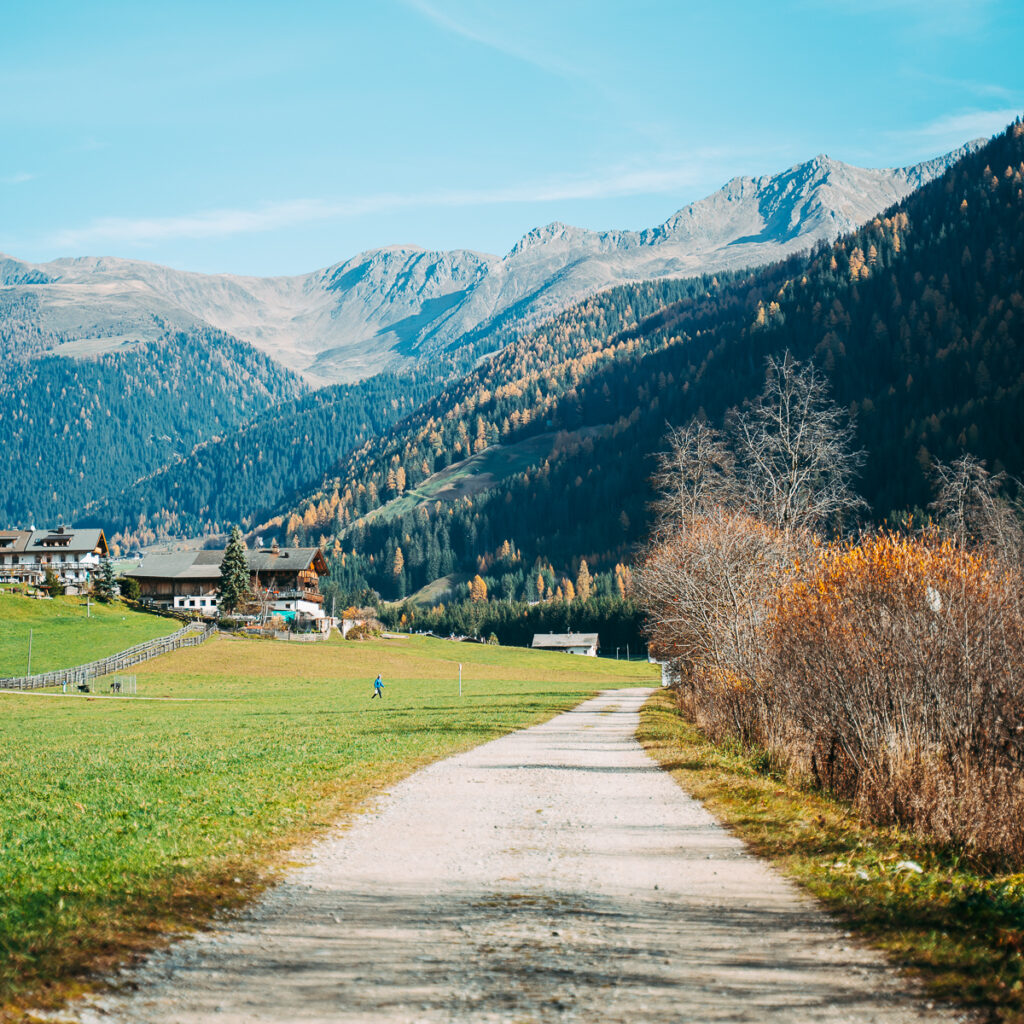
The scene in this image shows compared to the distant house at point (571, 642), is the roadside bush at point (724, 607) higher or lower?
higher

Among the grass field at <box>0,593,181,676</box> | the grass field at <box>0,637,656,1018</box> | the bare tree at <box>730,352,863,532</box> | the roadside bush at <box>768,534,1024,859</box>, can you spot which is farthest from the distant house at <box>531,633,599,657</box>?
the roadside bush at <box>768,534,1024,859</box>

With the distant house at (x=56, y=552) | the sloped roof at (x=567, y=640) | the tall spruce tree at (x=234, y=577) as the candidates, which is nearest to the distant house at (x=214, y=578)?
the distant house at (x=56, y=552)

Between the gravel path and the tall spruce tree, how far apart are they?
3808 inches

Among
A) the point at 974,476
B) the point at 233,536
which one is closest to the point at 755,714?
the point at 974,476

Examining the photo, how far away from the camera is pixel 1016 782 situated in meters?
10.9

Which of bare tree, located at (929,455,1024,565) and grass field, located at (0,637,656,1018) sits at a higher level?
bare tree, located at (929,455,1024,565)

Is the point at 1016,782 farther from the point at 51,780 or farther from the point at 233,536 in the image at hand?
the point at 233,536

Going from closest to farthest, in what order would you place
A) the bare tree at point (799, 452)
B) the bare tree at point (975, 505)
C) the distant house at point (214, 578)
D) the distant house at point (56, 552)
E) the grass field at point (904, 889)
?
the grass field at point (904, 889), the bare tree at point (799, 452), the bare tree at point (975, 505), the distant house at point (214, 578), the distant house at point (56, 552)

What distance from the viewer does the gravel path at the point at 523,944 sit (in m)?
5.52

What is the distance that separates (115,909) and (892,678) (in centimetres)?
1078

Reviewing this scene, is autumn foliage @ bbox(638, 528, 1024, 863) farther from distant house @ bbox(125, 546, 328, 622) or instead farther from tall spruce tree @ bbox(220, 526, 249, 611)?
distant house @ bbox(125, 546, 328, 622)

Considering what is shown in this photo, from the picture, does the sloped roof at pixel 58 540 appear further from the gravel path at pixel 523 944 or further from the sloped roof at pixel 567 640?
the gravel path at pixel 523 944

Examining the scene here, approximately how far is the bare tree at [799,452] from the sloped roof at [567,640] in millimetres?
128072

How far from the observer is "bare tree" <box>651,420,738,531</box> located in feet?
104
